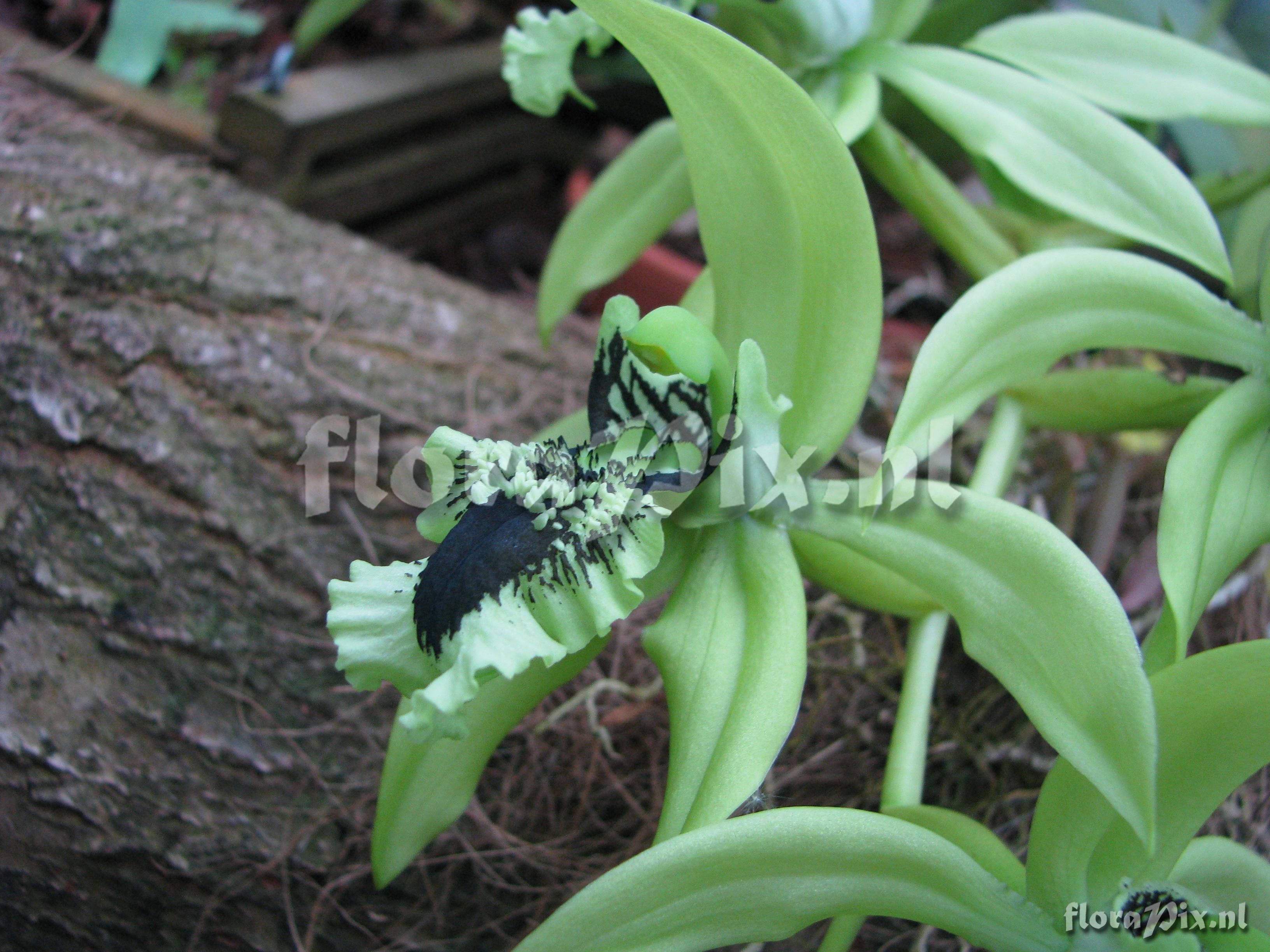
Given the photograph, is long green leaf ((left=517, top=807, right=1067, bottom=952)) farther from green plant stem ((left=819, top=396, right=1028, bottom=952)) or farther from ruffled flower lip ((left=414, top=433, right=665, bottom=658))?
ruffled flower lip ((left=414, top=433, right=665, bottom=658))

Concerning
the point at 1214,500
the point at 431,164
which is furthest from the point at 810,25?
the point at 431,164

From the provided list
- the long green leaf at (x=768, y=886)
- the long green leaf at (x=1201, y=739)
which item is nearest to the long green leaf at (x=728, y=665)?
the long green leaf at (x=768, y=886)

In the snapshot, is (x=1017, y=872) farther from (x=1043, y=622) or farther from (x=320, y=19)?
(x=320, y=19)

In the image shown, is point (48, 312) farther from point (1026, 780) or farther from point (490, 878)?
point (1026, 780)

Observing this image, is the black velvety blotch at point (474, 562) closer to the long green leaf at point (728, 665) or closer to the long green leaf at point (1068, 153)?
the long green leaf at point (728, 665)

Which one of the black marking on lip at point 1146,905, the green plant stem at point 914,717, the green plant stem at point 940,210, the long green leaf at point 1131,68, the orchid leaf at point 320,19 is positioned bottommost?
the green plant stem at point 914,717
